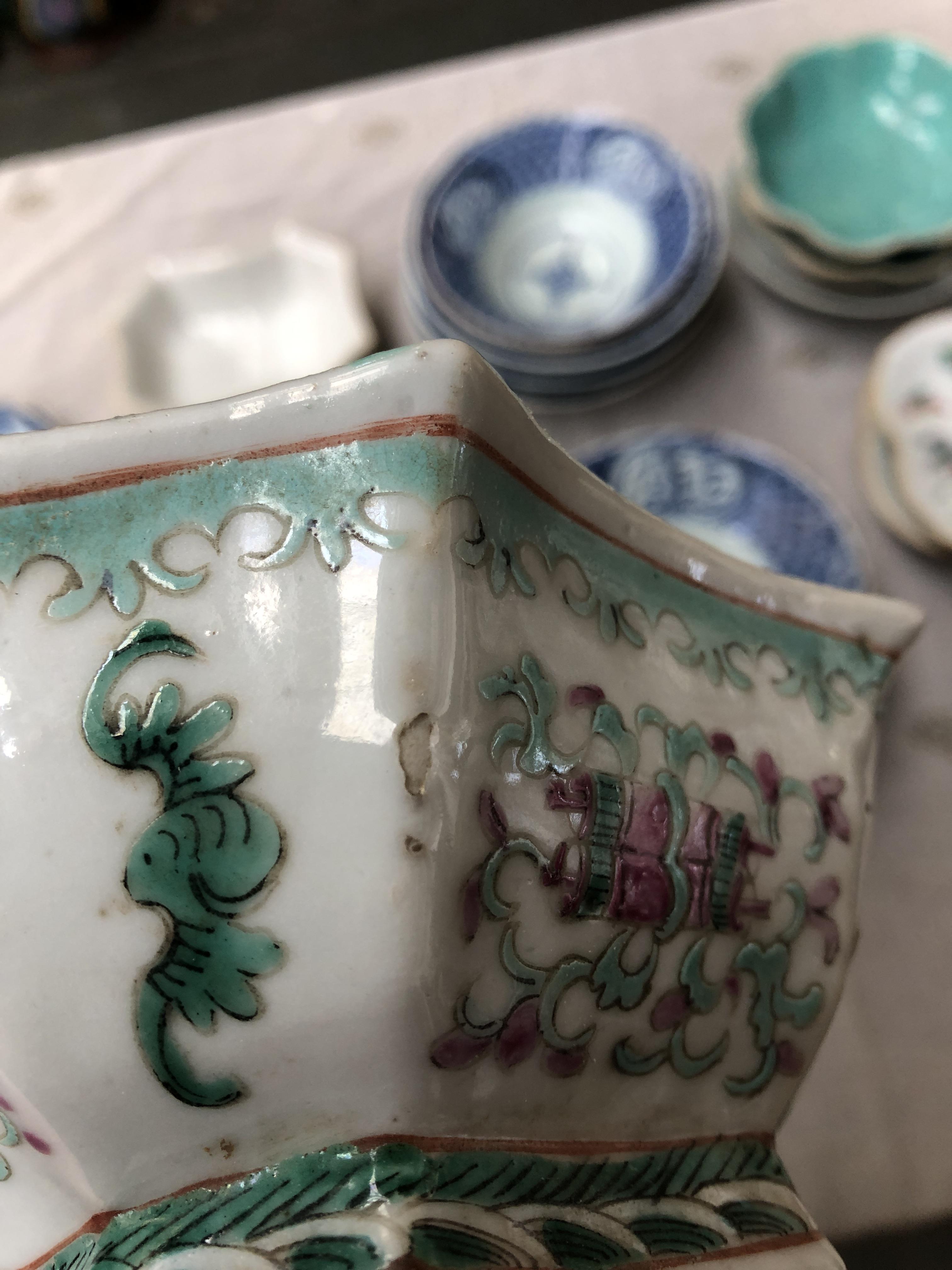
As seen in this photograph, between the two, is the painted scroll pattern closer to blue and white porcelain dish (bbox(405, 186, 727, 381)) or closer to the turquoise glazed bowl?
blue and white porcelain dish (bbox(405, 186, 727, 381))

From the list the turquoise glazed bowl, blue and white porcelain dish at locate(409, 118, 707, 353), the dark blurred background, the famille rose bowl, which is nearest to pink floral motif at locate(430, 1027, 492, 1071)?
the famille rose bowl

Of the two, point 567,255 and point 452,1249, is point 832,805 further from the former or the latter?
point 567,255

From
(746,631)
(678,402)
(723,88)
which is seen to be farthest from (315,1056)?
(723,88)

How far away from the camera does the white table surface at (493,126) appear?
0.65m

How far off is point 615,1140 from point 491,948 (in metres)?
0.09

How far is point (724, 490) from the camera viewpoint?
0.70m

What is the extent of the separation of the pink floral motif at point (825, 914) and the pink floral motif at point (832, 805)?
19 millimetres

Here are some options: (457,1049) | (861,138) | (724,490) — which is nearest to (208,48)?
(861,138)

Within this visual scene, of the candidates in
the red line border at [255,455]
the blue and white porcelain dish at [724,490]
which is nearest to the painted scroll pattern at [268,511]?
the red line border at [255,455]

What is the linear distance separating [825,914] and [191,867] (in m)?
0.25

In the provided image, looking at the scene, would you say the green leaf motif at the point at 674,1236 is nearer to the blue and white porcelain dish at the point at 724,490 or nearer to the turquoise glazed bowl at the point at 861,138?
the blue and white porcelain dish at the point at 724,490

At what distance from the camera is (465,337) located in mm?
705

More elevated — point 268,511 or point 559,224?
point 268,511

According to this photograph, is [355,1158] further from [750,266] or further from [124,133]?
[124,133]
